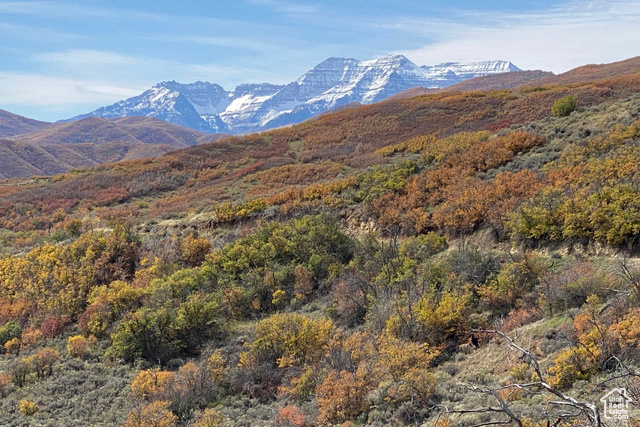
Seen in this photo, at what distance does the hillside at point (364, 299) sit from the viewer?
332 inches

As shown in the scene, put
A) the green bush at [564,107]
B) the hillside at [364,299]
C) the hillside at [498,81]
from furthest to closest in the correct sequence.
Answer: the hillside at [498,81] < the green bush at [564,107] < the hillside at [364,299]

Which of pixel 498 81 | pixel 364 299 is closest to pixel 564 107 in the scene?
pixel 364 299

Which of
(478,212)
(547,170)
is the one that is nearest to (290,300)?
(478,212)

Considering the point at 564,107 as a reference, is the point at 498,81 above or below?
above

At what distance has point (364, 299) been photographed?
44.3ft

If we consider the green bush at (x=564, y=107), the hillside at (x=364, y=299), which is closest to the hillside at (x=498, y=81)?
the green bush at (x=564, y=107)

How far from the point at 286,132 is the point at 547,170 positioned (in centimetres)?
3583

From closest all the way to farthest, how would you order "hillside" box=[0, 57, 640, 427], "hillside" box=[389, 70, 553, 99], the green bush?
"hillside" box=[0, 57, 640, 427]
the green bush
"hillside" box=[389, 70, 553, 99]

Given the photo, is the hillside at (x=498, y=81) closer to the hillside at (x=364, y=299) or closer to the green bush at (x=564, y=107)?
the green bush at (x=564, y=107)

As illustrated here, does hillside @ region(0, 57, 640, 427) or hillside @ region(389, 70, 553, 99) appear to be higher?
hillside @ region(389, 70, 553, 99)

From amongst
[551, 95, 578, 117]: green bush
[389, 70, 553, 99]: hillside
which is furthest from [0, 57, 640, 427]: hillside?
[389, 70, 553, 99]: hillside

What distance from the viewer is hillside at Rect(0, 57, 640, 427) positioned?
332 inches

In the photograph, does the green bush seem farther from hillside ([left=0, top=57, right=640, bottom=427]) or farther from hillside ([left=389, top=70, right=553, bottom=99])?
hillside ([left=389, top=70, right=553, bottom=99])

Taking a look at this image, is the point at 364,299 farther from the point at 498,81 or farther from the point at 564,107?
the point at 498,81
